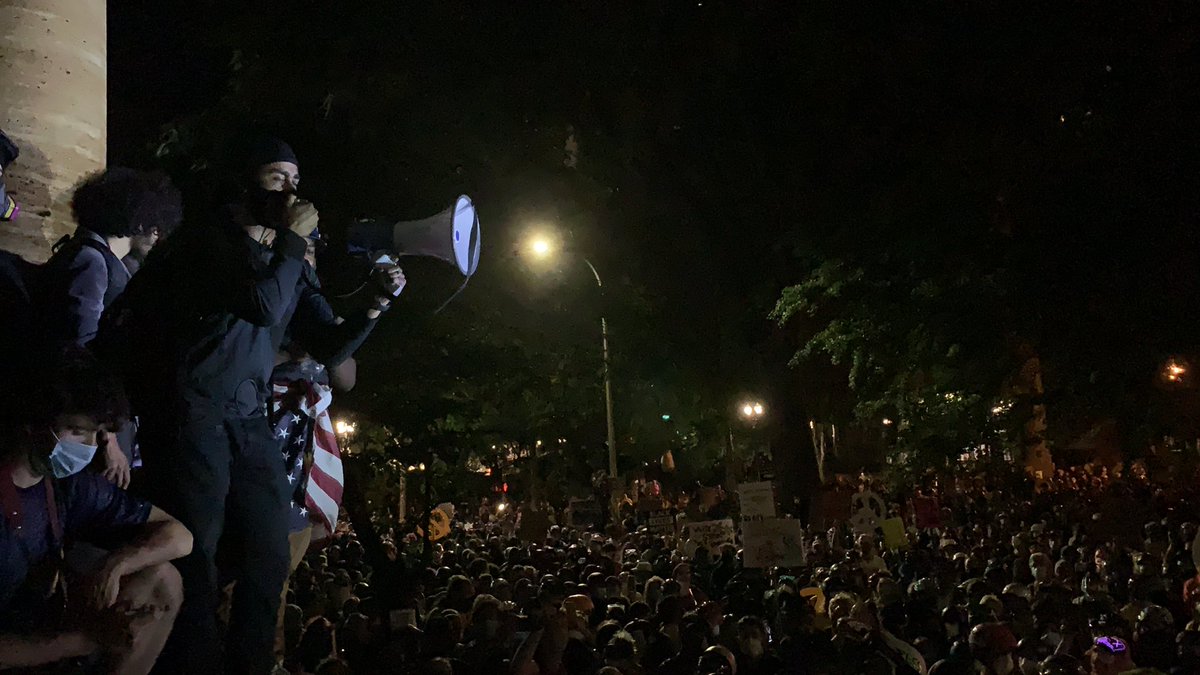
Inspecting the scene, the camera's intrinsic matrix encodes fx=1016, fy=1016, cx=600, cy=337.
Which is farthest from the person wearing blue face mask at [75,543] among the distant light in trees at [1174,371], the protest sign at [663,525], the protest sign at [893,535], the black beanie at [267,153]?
the protest sign at [663,525]

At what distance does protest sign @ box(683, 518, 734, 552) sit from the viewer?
12258 millimetres

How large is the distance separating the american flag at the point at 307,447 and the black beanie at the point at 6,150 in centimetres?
121

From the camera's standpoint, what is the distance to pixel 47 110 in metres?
3.99

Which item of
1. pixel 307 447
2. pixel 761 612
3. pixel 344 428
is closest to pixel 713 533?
pixel 761 612

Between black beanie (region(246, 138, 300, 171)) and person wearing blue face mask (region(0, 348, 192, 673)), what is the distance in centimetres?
97

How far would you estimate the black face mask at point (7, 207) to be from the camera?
359cm

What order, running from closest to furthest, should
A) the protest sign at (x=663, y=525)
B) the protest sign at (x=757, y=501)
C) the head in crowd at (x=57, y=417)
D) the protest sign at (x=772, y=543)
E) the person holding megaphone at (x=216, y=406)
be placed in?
1. the head in crowd at (x=57, y=417)
2. the person holding megaphone at (x=216, y=406)
3. the protest sign at (x=772, y=543)
4. the protest sign at (x=757, y=501)
5. the protest sign at (x=663, y=525)

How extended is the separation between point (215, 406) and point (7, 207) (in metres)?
1.25

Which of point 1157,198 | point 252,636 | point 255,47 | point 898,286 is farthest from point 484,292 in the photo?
point 252,636

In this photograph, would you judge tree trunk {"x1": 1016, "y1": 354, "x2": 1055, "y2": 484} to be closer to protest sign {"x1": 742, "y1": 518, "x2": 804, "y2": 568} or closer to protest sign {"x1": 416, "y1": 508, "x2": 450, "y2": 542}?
protest sign {"x1": 742, "y1": 518, "x2": 804, "y2": 568}

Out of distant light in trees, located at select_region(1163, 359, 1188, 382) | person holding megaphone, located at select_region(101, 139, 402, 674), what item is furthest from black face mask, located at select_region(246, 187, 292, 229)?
distant light in trees, located at select_region(1163, 359, 1188, 382)

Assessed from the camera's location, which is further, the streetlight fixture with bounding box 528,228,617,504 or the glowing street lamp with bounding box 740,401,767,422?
the glowing street lamp with bounding box 740,401,767,422

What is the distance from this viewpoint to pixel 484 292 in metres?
12.4

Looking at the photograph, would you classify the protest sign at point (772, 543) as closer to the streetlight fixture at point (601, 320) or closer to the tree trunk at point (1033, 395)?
the tree trunk at point (1033, 395)
